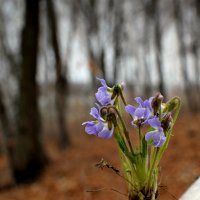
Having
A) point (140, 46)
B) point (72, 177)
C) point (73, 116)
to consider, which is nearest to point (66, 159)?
point (72, 177)

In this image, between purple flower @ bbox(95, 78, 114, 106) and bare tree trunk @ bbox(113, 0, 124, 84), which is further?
bare tree trunk @ bbox(113, 0, 124, 84)

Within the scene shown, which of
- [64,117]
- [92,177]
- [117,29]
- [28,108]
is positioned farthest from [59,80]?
[92,177]

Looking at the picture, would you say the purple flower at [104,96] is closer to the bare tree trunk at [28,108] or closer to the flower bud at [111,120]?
→ the flower bud at [111,120]

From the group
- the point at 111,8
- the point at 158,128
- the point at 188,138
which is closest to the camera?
the point at 158,128

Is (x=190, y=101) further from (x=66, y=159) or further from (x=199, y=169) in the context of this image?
(x=199, y=169)

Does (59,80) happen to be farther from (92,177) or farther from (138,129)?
(138,129)

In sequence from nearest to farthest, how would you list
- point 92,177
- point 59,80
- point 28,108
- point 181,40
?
point 92,177
point 28,108
point 59,80
point 181,40

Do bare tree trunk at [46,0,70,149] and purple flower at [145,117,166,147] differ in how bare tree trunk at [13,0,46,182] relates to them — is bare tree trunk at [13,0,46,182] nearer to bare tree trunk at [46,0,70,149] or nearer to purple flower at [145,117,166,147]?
bare tree trunk at [46,0,70,149]

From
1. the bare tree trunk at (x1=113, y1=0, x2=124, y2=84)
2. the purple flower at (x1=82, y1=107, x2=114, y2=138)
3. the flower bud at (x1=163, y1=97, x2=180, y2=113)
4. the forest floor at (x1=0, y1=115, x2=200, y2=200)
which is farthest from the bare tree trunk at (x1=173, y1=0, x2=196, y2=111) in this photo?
the purple flower at (x1=82, y1=107, x2=114, y2=138)
